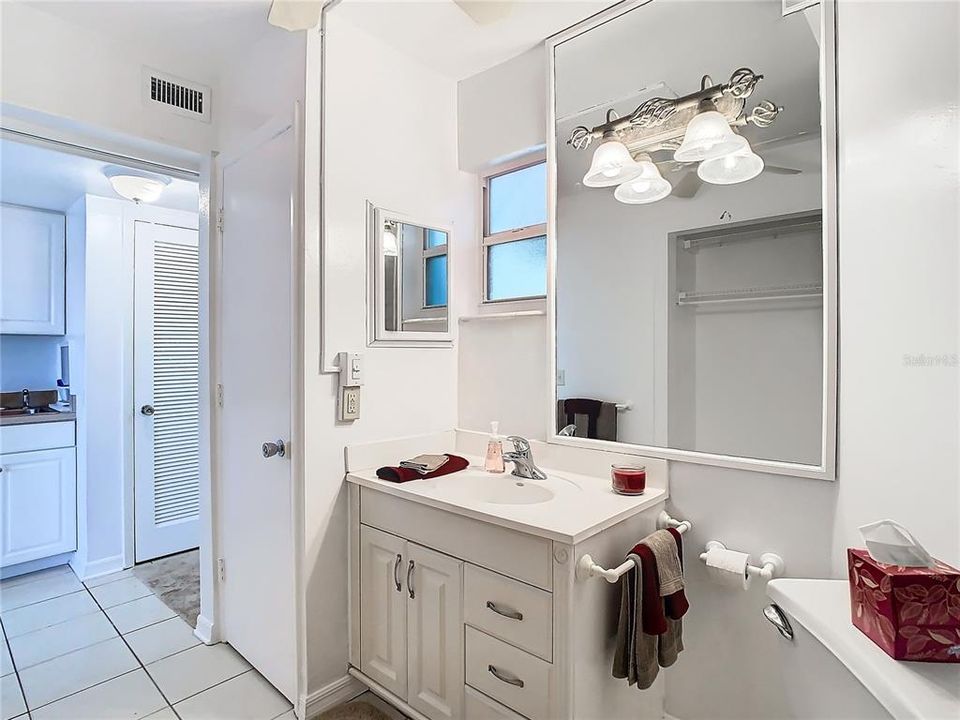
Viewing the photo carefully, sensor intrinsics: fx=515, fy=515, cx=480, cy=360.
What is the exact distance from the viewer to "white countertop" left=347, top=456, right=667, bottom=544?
1.33 meters

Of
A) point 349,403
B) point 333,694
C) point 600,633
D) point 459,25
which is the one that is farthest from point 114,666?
point 459,25

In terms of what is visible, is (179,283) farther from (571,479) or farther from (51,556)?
(571,479)

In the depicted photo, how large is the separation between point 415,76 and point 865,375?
1.90 metres

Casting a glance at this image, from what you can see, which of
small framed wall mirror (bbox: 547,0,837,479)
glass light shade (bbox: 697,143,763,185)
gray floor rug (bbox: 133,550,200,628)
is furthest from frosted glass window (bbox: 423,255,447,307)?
gray floor rug (bbox: 133,550,200,628)

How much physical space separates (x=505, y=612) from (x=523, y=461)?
55 centimetres

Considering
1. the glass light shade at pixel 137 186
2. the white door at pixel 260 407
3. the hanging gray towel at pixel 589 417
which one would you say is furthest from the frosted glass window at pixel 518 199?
the glass light shade at pixel 137 186

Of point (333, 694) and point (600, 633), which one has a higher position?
point (600, 633)

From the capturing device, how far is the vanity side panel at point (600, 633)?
4.26ft

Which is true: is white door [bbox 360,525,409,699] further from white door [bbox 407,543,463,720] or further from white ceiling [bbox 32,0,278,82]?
white ceiling [bbox 32,0,278,82]

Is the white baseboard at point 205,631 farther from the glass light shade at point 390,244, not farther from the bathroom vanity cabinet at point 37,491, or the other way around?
the glass light shade at point 390,244

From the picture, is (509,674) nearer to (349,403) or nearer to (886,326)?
(349,403)

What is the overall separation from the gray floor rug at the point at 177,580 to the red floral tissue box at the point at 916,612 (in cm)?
259

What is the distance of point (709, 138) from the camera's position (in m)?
1.54

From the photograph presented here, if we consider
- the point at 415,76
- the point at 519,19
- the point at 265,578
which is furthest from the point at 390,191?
the point at 265,578
